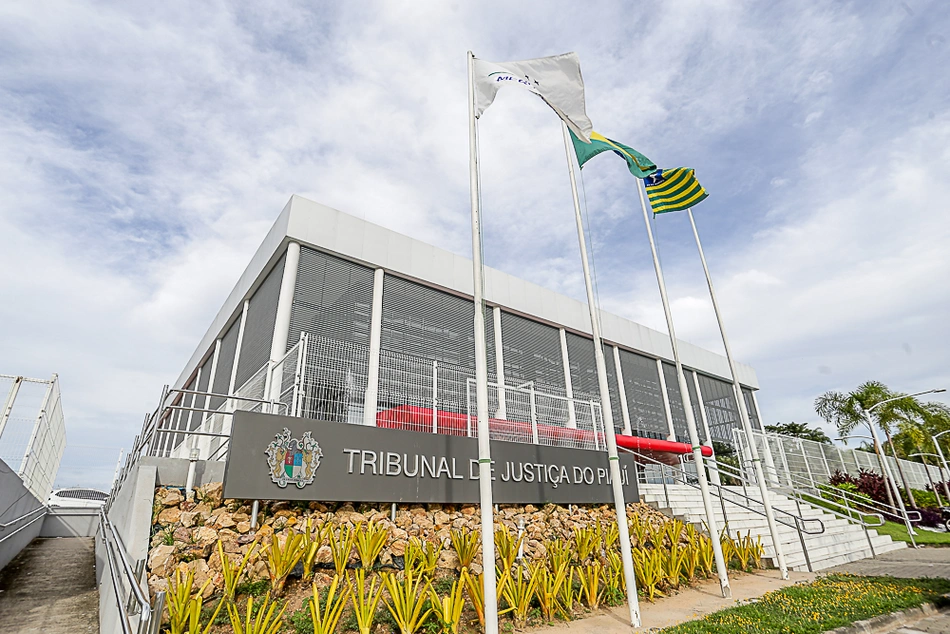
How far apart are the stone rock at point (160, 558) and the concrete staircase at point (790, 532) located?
9.35 meters

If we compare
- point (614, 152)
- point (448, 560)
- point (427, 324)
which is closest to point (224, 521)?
point (448, 560)

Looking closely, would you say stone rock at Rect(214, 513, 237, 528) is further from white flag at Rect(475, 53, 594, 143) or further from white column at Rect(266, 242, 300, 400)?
white flag at Rect(475, 53, 594, 143)

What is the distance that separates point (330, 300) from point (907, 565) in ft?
44.9

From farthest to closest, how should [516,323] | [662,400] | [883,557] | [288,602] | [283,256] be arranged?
[662,400]
[516,323]
[283,256]
[883,557]
[288,602]

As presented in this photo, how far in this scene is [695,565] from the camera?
8234 mm

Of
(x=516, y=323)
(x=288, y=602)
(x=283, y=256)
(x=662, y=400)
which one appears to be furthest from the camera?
(x=662, y=400)

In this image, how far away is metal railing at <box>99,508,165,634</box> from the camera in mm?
3279

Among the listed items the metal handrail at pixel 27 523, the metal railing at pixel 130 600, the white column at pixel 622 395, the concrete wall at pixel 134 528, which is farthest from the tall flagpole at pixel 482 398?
the white column at pixel 622 395

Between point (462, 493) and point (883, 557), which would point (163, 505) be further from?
point (883, 557)

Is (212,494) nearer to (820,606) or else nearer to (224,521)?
(224,521)

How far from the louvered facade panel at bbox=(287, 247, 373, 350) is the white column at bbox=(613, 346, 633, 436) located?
11.0 metres

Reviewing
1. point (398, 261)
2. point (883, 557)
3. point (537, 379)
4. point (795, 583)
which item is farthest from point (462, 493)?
point (883, 557)

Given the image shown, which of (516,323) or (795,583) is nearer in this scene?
(795,583)

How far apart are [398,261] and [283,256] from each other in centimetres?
301
